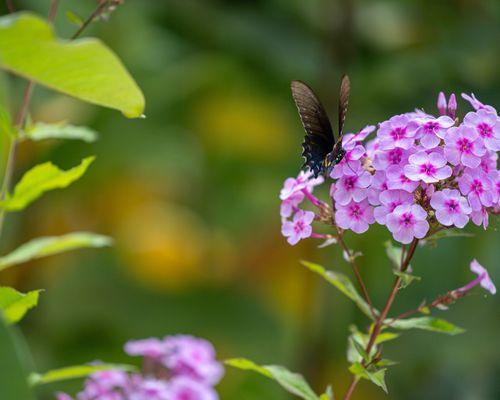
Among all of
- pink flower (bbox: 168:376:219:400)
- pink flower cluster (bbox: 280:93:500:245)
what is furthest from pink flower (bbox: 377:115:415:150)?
pink flower (bbox: 168:376:219:400)

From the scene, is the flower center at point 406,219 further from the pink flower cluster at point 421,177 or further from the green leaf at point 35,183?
the green leaf at point 35,183

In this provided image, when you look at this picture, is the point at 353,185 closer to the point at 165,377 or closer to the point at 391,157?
the point at 391,157

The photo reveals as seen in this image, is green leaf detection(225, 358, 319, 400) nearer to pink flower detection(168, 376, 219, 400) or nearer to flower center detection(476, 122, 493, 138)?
pink flower detection(168, 376, 219, 400)

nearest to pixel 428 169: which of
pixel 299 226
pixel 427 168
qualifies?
pixel 427 168

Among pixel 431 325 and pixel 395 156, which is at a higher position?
pixel 395 156

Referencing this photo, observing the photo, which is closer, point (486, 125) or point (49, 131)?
point (486, 125)
